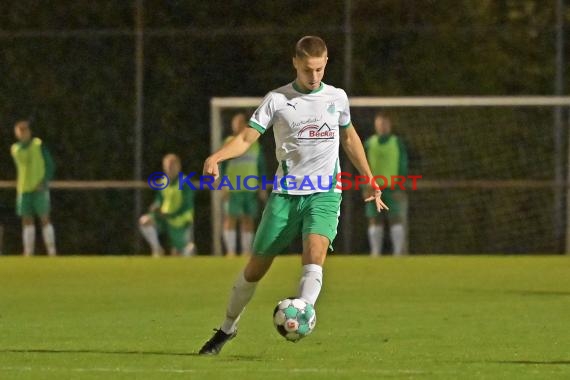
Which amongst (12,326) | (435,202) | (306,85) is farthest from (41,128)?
(306,85)

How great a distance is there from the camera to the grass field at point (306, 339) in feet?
32.2

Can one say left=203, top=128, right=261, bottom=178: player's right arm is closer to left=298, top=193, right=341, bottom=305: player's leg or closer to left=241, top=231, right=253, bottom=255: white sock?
left=298, top=193, right=341, bottom=305: player's leg

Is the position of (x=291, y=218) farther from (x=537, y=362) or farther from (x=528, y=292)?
(x=528, y=292)

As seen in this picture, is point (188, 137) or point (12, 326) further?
point (188, 137)

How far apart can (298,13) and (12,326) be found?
14.6m

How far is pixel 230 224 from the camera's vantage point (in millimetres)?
23703

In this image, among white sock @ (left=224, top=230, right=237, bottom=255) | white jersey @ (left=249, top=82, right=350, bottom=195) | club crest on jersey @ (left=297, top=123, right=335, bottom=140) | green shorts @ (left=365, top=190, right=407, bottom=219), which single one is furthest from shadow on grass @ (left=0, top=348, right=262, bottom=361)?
green shorts @ (left=365, top=190, right=407, bottom=219)

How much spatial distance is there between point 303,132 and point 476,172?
1485 centimetres

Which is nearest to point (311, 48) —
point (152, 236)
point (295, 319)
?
point (295, 319)

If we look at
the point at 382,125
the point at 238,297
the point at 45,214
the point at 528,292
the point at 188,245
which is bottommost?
the point at 188,245

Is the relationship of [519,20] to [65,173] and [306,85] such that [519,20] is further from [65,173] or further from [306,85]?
[306,85]

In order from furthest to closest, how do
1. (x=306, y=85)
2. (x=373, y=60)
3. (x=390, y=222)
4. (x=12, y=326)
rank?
(x=373, y=60), (x=390, y=222), (x=12, y=326), (x=306, y=85)

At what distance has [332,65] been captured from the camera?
25.6 m

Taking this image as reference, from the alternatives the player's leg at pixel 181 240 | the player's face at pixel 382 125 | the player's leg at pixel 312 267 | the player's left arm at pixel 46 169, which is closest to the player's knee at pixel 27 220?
the player's left arm at pixel 46 169
